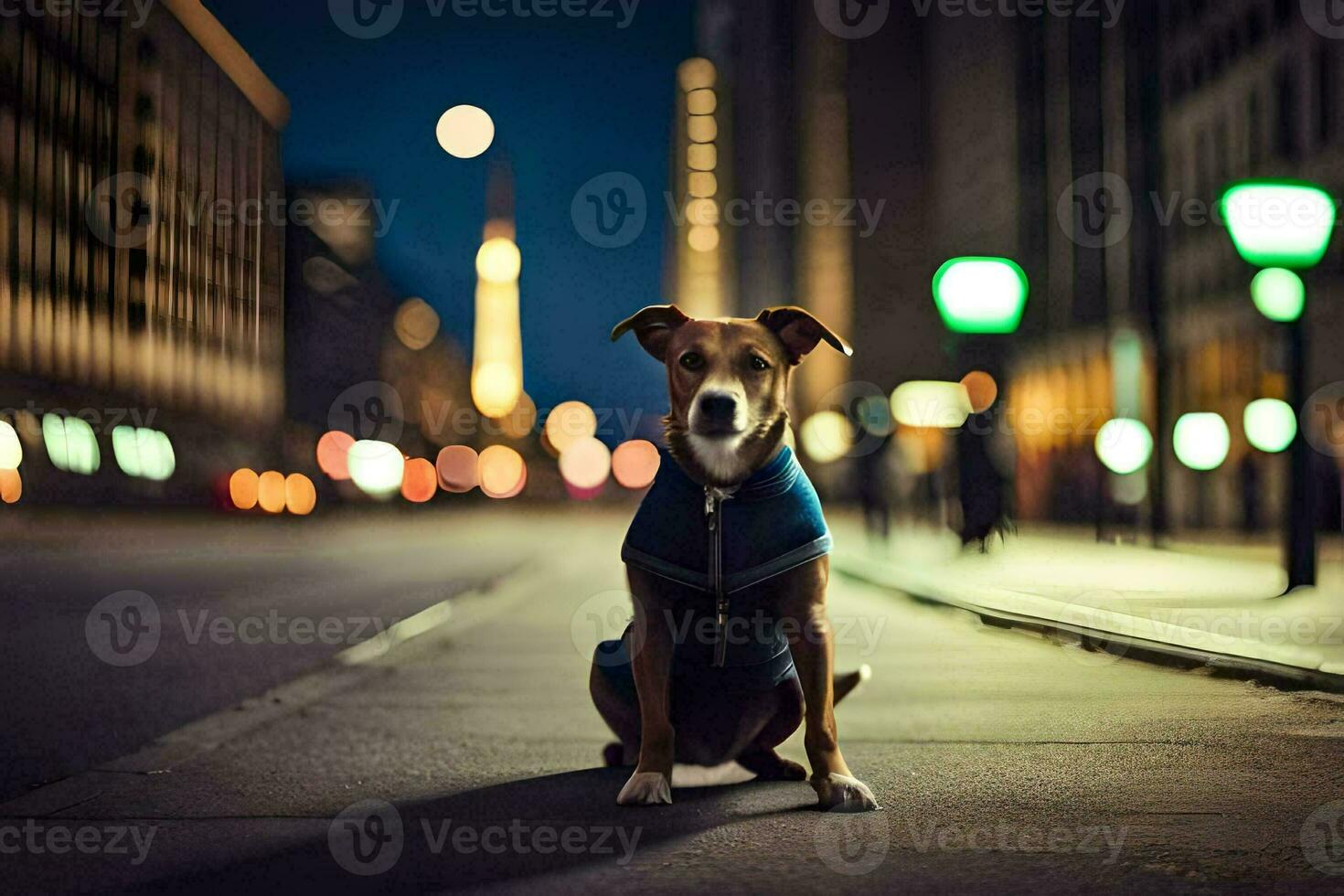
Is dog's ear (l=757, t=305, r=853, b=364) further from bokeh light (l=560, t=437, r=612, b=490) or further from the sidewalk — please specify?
bokeh light (l=560, t=437, r=612, b=490)

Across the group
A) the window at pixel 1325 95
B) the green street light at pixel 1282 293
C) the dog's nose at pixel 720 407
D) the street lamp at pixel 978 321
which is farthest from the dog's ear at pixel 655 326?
the window at pixel 1325 95

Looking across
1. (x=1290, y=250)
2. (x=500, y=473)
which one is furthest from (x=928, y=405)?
(x=500, y=473)

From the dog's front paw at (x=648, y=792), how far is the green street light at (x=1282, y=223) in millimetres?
9577

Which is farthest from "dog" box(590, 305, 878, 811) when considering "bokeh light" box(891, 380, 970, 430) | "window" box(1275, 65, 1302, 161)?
"window" box(1275, 65, 1302, 161)

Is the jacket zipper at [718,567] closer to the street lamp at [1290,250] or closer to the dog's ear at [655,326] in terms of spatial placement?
the dog's ear at [655,326]

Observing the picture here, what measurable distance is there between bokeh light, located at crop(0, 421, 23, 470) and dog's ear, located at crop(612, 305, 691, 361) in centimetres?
2627

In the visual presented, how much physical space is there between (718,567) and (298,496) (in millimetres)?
55037

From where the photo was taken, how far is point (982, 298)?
1922 centimetres

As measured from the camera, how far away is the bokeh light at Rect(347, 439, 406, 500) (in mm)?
77938

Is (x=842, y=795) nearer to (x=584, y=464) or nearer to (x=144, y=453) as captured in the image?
(x=144, y=453)

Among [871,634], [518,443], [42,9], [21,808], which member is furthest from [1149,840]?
[518,443]

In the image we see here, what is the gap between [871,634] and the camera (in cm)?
1162

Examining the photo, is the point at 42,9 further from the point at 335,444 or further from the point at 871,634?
the point at 335,444

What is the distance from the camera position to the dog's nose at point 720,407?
4.67 meters
